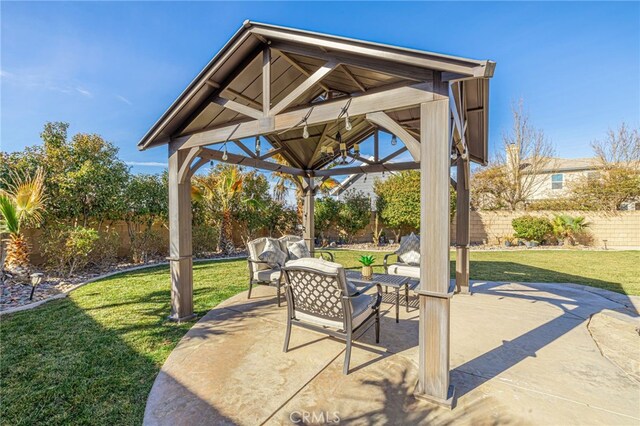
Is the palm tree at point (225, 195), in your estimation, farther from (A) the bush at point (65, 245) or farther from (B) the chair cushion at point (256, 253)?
(B) the chair cushion at point (256, 253)

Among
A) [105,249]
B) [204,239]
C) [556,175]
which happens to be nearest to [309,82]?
[105,249]

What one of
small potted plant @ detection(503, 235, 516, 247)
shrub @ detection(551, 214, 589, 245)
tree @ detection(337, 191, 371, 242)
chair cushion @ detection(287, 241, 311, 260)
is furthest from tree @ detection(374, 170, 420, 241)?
chair cushion @ detection(287, 241, 311, 260)

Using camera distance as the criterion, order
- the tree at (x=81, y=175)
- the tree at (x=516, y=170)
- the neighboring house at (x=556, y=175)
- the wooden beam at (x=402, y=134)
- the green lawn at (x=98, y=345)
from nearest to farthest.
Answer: the green lawn at (x=98, y=345) → the wooden beam at (x=402, y=134) → the tree at (x=81, y=175) → the tree at (x=516, y=170) → the neighboring house at (x=556, y=175)

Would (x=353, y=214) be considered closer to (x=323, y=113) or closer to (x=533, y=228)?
(x=533, y=228)

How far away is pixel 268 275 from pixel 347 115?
11.5 feet

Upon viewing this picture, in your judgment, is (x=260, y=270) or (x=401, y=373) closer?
(x=401, y=373)

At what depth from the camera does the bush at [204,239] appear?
1134 centimetres

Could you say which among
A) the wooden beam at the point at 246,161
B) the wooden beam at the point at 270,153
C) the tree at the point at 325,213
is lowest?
the tree at the point at 325,213

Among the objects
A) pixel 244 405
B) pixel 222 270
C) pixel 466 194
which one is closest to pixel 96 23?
pixel 222 270

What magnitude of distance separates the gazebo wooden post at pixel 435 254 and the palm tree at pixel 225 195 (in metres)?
10.6

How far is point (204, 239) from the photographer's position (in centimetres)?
1156

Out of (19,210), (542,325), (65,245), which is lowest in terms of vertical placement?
(542,325)

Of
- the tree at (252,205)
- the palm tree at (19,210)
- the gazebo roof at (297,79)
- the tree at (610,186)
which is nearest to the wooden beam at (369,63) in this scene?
the gazebo roof at (297,79)

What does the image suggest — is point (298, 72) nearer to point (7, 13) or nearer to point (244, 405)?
point (244, 405)
